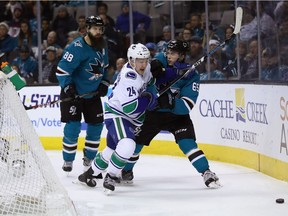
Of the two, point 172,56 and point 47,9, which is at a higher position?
point 47,9

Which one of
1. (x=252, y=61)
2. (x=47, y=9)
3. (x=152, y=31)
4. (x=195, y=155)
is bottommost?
(x=195, y=155)

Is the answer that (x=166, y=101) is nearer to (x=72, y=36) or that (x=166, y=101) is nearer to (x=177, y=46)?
(x=177, y=46)

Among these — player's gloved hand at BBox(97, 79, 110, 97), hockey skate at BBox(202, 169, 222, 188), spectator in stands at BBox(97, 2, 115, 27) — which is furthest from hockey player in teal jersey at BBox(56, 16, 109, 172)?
spectator in stands at BBox(97, 2, 115, 27)

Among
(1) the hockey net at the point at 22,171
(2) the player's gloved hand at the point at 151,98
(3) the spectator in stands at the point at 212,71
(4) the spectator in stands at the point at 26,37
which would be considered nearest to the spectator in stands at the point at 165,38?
(3) the spectator in stands at the point at 212,71

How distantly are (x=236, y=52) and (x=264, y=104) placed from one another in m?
1.42

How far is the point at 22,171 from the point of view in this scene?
397 cm

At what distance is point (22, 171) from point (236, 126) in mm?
2444

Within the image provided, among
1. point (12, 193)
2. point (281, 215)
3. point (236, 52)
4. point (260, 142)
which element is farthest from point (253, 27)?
point (12, 193)

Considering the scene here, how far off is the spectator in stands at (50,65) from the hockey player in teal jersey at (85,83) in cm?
226

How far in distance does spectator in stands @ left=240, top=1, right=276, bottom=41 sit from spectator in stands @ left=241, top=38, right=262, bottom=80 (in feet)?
0.25

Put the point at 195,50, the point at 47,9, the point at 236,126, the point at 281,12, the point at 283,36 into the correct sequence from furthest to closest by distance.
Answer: the point at 47,9
the point at 195,50
the point at 281,12
the point at 283,36
the point at 236,126

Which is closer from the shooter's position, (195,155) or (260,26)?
(195,155)

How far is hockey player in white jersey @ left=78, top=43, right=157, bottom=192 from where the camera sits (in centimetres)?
463

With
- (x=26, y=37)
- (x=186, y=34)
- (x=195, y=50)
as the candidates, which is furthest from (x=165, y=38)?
(x=26, y=37)
